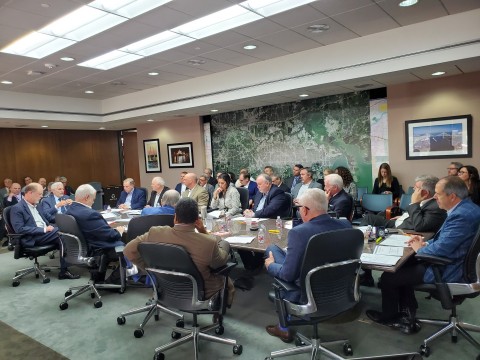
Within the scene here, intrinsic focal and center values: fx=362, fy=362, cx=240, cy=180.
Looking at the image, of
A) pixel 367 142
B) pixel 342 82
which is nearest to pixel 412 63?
pixel 342 82

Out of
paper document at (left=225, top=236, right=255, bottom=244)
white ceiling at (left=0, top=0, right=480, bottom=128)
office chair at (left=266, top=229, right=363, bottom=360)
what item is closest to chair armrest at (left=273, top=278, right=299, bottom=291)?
office chair at (left=266, top=229, right=363, bottom=360)

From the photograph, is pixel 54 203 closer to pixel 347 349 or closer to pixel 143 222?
pixel 143 222

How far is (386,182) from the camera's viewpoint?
6.90 metres

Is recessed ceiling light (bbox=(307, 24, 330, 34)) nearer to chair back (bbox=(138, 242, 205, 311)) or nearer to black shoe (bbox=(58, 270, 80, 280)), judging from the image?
chair back (bbox=(138, 242, 205, 311))

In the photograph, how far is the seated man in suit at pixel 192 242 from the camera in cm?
259

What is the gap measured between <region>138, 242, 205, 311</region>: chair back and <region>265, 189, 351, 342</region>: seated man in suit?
564mm

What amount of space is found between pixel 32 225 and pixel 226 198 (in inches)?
106

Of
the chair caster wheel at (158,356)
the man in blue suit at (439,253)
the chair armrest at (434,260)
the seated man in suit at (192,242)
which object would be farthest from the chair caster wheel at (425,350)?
the chair caster wheel at (158,356)

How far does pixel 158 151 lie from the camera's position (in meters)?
11.0

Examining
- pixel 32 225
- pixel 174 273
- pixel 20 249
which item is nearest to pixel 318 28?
pixel 174 273

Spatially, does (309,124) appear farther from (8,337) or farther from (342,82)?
(8,337)

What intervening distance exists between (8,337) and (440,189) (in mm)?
4027

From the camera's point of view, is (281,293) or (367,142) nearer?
(281,293)

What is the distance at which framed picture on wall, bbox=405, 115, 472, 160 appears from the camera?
6.32 metres
